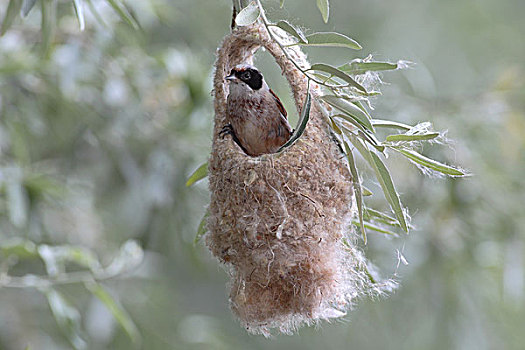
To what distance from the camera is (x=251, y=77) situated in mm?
1731

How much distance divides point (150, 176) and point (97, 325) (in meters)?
0.77

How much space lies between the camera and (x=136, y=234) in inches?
127

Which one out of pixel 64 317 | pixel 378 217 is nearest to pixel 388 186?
pixel 378 217

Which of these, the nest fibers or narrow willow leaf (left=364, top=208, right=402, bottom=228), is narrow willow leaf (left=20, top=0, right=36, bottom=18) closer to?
the nest fibers

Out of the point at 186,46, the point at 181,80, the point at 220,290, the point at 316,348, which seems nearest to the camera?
the point at 181,80

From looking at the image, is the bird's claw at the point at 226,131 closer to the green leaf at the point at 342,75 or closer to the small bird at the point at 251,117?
the small bird at the point at 251,117

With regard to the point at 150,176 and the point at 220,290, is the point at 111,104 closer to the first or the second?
the point at 150,176

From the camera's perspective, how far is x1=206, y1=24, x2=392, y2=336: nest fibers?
56.4 inches

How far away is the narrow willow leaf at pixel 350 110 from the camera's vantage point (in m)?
1.29

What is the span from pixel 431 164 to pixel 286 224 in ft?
1.08

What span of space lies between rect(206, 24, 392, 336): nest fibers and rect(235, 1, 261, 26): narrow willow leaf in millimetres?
189

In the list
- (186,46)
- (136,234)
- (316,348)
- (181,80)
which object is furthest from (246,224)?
(316,348)

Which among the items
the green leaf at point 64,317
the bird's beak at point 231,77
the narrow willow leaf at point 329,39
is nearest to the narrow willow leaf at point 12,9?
the bird's beak at point 231,77

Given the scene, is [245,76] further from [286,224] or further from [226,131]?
[286,224]
